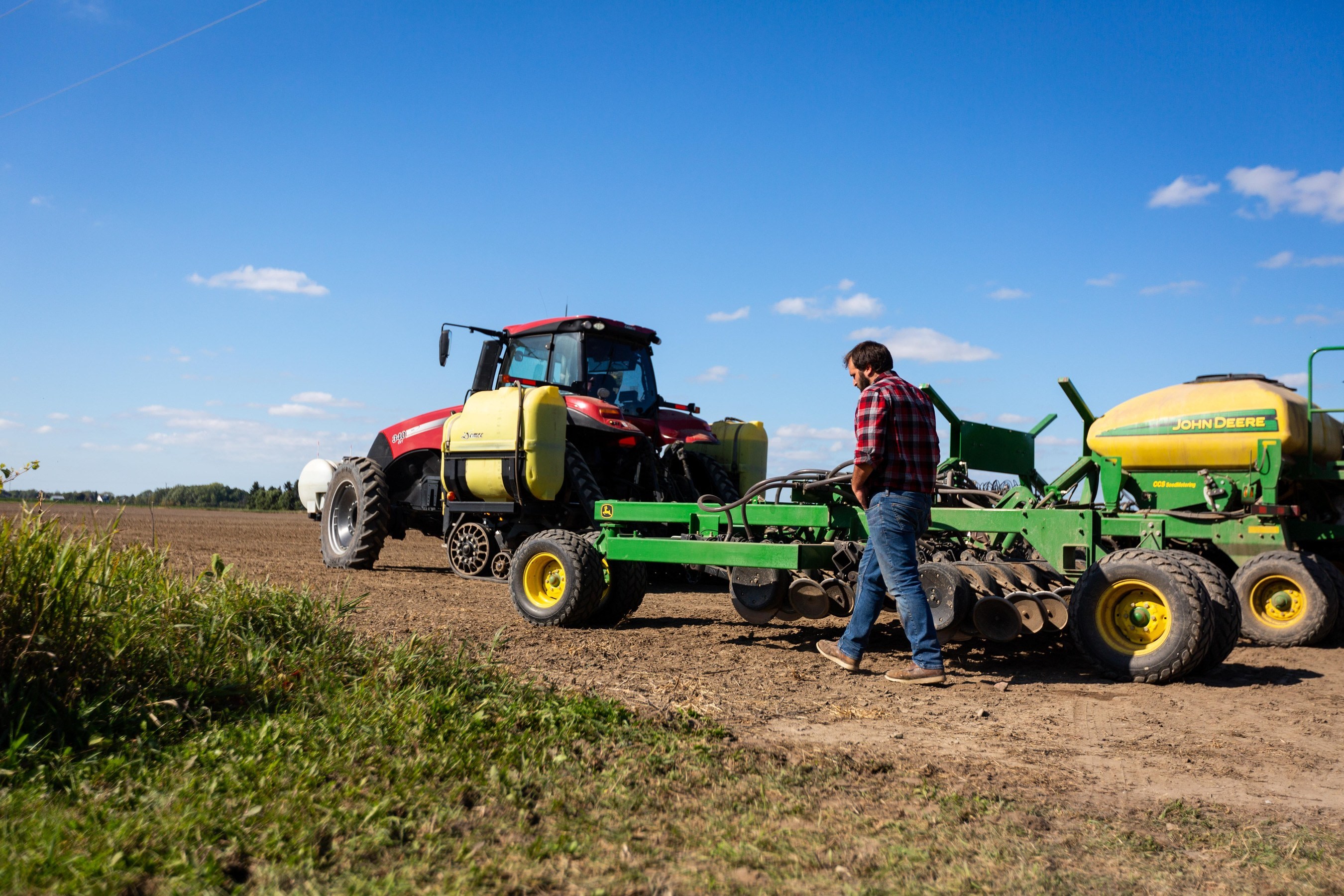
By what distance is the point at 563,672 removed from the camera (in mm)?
5117

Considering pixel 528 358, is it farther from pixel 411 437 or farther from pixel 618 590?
pixel 618 590

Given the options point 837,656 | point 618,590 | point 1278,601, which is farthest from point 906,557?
→ point 1278,601

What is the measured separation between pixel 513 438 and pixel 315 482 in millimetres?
6065

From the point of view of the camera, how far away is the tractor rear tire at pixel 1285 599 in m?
6.83

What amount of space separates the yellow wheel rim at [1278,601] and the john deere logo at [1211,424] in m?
1.30

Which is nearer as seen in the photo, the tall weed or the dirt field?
the tall weed

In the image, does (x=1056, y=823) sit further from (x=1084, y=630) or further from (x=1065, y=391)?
(x=1065, y=391)

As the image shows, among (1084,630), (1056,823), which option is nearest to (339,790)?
(1056,823)

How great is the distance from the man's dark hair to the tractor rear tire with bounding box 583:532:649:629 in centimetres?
256

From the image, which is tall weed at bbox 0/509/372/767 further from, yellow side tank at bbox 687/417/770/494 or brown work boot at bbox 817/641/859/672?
yellow side tank at bbox 687/417/770/494

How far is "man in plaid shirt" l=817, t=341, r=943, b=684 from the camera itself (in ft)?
16.7

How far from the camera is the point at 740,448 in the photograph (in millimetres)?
11516

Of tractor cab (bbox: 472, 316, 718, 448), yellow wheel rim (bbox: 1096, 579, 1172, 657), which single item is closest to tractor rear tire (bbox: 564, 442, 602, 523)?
tractor cab (bbox: 472, 316, 718, 448)

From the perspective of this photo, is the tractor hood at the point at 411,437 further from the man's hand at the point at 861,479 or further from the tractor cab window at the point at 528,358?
the man's hand at the point at 861,479
